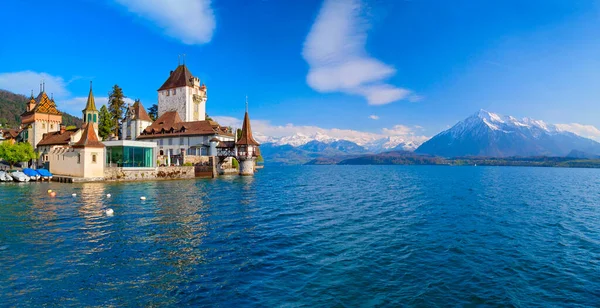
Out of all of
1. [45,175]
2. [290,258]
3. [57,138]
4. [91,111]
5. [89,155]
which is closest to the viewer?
[290,258]

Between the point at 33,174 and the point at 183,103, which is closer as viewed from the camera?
the point at 33,174

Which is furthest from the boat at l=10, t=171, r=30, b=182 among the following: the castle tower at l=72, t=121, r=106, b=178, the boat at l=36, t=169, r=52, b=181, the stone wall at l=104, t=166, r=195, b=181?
the stone wall at l=104, t=166, r=195, b=181

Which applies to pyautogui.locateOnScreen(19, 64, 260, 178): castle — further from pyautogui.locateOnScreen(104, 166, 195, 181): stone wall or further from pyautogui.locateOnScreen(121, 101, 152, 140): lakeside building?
pyautogui.locateOnScreen(104, 166, 195, 181): stone wall

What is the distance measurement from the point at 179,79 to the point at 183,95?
5.71 metres

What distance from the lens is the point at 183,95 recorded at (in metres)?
93.6

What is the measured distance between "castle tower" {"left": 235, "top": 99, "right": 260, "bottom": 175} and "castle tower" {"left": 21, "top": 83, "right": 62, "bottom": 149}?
43018mm

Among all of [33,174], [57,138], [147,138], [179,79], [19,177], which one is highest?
[179,79]

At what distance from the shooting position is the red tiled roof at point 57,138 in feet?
216

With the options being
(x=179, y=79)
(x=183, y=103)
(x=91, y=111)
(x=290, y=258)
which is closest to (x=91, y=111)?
(x=91, y=111)

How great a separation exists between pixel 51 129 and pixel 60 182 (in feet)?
95.6

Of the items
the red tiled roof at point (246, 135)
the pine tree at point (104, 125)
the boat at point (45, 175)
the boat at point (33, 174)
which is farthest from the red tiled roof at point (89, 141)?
the pine tree at point (104, 125)

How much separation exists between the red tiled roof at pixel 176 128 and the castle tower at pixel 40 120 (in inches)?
709

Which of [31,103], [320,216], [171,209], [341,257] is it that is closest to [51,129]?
[31,103]

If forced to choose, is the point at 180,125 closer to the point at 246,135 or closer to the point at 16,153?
the point at 246,135
